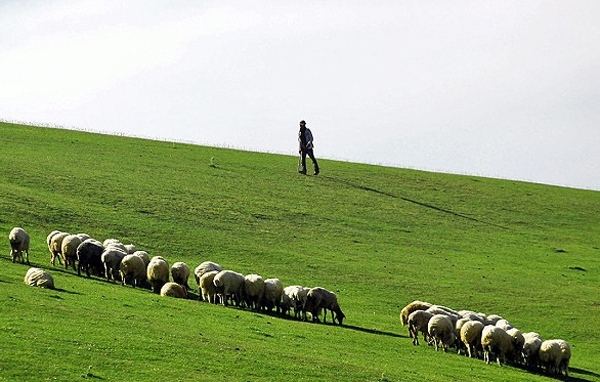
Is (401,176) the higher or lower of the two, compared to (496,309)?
higher

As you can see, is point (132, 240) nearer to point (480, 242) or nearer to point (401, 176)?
point (480, 242)

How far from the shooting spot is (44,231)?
41812 mm

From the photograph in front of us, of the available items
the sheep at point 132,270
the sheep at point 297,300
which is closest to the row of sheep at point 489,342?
the sheep at point 297,300

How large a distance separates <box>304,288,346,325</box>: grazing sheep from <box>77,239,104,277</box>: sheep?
7.36m

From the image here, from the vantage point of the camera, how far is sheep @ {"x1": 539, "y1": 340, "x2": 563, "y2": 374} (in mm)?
30891

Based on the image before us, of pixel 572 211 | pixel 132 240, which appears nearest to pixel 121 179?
pixel 132 240

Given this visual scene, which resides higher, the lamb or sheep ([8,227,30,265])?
sheep ([8,227,30,265])

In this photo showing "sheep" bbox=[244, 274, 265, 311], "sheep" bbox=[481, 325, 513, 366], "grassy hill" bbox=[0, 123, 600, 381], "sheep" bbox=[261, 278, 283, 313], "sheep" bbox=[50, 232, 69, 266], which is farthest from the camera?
"sheep" bbox=[50, 232, 69, 266]

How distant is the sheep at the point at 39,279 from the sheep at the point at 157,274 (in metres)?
4.27

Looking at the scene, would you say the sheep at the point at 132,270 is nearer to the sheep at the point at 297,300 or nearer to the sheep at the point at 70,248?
the sheep at the point at 70,248

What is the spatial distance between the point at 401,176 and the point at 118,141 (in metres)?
18.3

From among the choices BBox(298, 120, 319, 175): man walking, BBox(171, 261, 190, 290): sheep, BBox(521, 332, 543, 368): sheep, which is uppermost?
BBox(298, 120, 319, 175): man walking

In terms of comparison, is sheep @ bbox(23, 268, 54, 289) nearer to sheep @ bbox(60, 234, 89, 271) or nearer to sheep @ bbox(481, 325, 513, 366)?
sheep @ bbox(60, 234, 89, 271)

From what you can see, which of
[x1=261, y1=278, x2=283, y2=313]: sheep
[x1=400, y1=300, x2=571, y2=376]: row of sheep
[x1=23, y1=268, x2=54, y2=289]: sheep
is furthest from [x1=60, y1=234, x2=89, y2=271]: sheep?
[x1=400, y1=300, x2=571, y2=376]: row of sheep
